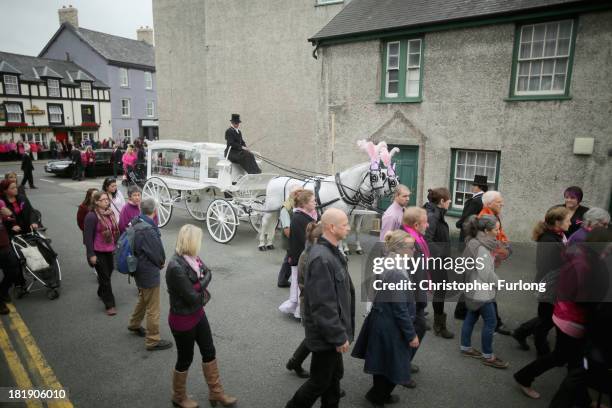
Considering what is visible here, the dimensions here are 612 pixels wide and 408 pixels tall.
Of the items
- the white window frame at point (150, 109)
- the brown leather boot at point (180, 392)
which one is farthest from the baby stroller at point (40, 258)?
the white window frame at point (150, 109)

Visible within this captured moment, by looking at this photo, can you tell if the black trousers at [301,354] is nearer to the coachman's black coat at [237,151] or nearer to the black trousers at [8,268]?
the black trousers at [8,268]

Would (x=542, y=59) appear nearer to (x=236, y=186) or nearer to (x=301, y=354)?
(x=236, y=186)

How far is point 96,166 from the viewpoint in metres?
22.6

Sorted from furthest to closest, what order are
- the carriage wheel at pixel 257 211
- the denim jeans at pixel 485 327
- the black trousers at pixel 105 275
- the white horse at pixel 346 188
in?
the carriage wheel at pixel 257 211, the white horse at pixel 346 188, the black trousers at pixel 105 275, the denim jeans at pixel 485 327

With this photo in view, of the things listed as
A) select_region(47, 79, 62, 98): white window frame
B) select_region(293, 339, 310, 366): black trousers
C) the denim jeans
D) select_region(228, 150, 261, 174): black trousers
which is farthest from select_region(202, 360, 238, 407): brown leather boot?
select_region(47, 79, 62, 98): white window frame

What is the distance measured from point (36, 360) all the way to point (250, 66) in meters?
14.3

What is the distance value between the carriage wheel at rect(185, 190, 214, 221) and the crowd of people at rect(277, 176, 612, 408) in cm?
637

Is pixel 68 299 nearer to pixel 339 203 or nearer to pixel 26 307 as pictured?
pixel 26 307

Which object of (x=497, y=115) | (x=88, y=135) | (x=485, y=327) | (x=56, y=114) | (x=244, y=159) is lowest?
(x=485, y=327)

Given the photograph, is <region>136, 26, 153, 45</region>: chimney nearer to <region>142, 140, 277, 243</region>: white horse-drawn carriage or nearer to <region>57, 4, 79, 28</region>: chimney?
<region>57, 4, 79, 28</region>: chimney

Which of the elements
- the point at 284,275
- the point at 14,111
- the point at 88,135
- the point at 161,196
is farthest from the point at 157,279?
the point at 88,135

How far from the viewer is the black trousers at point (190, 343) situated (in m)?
3.94

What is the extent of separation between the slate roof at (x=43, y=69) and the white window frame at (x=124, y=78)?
6.08 ft

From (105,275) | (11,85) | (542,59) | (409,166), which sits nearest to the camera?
(105,275)
